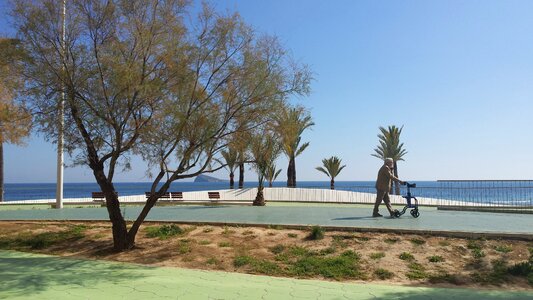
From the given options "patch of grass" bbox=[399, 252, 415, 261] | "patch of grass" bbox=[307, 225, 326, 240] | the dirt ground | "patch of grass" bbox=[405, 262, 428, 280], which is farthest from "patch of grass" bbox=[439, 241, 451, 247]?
"patch of grass" bbox=[307, 225, 326, 240]

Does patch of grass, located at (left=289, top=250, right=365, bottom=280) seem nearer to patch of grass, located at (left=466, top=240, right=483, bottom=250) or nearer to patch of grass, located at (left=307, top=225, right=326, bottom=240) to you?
patch of grass, located at (left=307, top=225, right=326, bottom=240)

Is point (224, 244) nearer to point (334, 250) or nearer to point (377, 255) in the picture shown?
point (334, 250)

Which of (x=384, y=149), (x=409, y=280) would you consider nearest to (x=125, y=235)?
(x=409, y=280)

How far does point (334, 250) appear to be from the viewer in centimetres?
1054

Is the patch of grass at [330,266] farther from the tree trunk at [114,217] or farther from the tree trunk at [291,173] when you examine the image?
the tree trunk at [291,173]

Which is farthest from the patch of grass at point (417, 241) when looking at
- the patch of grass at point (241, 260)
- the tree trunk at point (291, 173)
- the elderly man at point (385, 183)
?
the tree trunk at point (291, 173)

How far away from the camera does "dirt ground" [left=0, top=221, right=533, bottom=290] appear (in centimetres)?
905

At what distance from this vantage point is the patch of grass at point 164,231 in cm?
1242

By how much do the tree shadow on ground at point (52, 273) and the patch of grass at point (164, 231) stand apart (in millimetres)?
2484

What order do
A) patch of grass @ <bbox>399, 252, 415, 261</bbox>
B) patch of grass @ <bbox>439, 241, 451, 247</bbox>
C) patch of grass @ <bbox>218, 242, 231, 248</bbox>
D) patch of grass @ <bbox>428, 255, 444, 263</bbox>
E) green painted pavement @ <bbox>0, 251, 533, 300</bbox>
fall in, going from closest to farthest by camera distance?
green painted pavement @ <bbox>0, 251, 533, 300</bbox>, patch of grass @ <bbox>428, 255, 444, 263</bbox>, patch of grass @ <bbox>399, 252, 415, 261</bbox>, patch of grass @ <bbox>439, 241, 451, 247</bbox>, patch of grass @ <bbox>218, 242, 231, 248</bbox>

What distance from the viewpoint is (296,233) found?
1189 cm

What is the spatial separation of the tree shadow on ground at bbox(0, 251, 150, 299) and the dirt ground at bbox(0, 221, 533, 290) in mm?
847

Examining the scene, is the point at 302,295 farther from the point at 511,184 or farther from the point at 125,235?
the point at 511,184

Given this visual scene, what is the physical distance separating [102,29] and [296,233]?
22.3 ft
